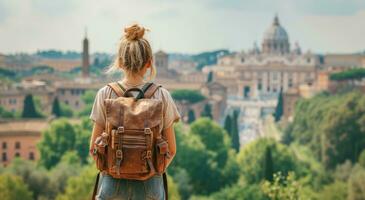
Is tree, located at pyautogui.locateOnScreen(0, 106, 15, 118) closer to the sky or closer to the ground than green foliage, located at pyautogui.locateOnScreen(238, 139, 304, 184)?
closer to the ground

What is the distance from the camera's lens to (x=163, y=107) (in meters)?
2.82

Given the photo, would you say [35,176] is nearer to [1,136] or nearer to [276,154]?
[276,154]

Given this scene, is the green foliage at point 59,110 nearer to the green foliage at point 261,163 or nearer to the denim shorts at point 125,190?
the green foliage at point 261,163

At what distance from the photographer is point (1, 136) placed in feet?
91.8

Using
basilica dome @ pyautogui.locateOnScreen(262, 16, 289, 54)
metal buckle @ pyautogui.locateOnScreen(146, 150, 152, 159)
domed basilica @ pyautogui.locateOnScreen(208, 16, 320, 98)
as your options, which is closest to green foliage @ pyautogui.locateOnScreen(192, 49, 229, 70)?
basilica dome @ pyautogui.locateOnScreen(262, 16, 289, 54)

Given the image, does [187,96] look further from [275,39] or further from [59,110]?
[275,39]

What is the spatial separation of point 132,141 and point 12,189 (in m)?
13.1

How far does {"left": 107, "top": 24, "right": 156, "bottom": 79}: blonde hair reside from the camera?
281 cm

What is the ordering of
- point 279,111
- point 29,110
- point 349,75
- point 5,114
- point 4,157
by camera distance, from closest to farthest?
1. point 4,157
2. point 29,110
3. point 5,114
4. point 349,75
5. point 279,111

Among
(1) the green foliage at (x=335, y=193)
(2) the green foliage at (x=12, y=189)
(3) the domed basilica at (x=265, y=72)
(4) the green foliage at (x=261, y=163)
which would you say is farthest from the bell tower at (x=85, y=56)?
(2) the green foliage at (x=12, y=189)

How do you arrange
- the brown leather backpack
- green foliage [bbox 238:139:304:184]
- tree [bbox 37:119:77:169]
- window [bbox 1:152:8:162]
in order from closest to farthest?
1. the brown leather backpack
2. green foliage [bbox 238:139:304:184]
3. tree [bbox 37:119:77:169]
4. window [bbox 1:152:8:162]

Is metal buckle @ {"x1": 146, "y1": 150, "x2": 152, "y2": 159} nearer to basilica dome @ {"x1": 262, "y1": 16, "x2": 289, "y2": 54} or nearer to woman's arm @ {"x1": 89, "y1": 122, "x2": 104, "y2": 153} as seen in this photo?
woman's arm @ {"x1": 89, "y1": 122, "x2": 104, "y2": 153}

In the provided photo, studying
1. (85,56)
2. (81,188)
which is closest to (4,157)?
(81,188)

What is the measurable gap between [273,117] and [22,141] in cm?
2465
